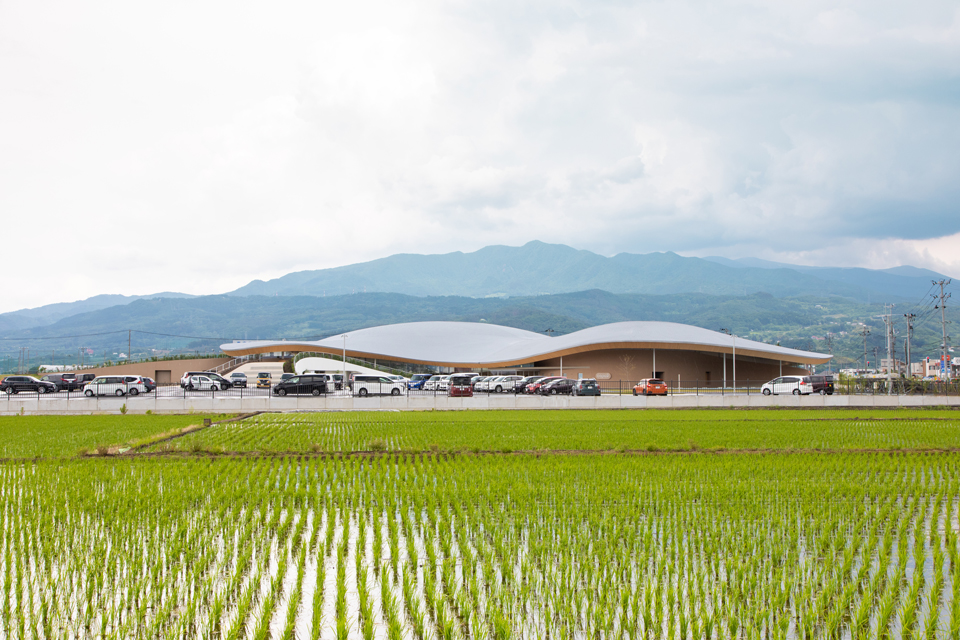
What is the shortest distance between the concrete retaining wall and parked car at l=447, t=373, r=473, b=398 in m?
2.75

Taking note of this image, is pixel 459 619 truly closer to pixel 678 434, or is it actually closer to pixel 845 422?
pixel 678 434

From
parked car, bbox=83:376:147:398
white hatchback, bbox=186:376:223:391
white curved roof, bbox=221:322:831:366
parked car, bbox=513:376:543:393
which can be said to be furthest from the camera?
white curved roof, bbox=221:322:831:366

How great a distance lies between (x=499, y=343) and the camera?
2795 inches

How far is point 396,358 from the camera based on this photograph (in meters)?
64.6

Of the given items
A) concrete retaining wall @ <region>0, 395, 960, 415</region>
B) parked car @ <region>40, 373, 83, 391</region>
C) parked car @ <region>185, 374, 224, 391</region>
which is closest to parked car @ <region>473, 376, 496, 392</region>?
concrete retaining wall @ <region>0, 395, 960, 415</region>

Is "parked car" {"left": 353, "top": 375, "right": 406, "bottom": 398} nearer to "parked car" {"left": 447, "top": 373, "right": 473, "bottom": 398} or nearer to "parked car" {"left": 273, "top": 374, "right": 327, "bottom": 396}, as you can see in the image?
"parked car" {"left": 273, "top": 374, "right": 327, "bottom": 396}

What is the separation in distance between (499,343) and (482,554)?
63805 millimetres

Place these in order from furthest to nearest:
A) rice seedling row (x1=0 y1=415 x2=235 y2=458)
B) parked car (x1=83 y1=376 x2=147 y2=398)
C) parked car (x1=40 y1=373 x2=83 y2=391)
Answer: parked car (x1=40 y1=373 x2=83 y2=391) < parked car (x1=83 y1=376 x2=147 y2=398) < rice seedling row (x1=0 y1=415 x2=235 y2=458)

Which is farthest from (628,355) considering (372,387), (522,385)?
(372,387)

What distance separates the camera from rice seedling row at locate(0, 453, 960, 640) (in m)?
5.43

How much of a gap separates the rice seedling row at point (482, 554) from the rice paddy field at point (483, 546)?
1.3 inches

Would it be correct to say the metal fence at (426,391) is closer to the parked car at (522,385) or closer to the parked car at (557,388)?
the parked car at (557,388)

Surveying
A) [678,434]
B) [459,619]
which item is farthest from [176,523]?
[678,434]

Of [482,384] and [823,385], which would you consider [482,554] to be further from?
[482,384]
